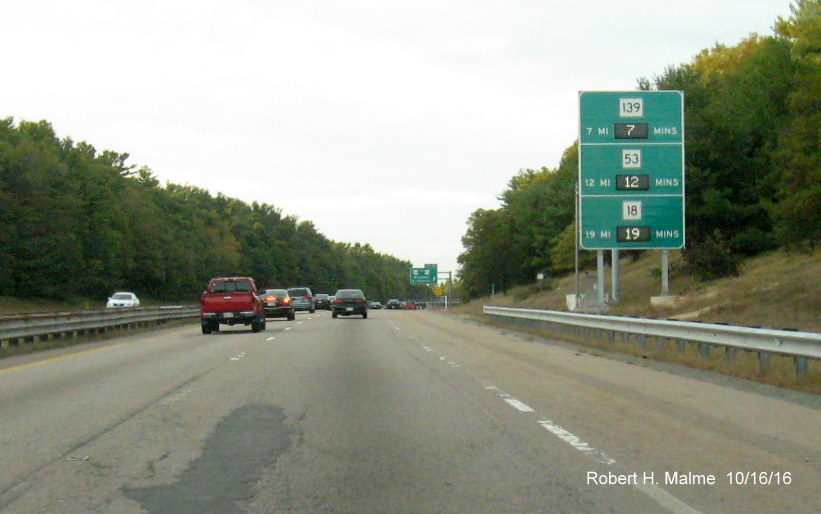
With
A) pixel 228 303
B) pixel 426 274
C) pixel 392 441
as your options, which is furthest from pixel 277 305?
pixel 426 274

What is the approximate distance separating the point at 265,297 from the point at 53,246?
41816mm

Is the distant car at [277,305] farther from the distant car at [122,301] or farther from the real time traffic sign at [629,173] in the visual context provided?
the real time traffic sign at [629,173]

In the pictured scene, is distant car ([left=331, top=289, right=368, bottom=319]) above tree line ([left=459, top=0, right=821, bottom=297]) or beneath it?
beneath

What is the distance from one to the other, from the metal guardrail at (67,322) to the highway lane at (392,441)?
6935 millimetres

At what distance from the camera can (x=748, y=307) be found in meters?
34.2

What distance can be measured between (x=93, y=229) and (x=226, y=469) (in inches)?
3802

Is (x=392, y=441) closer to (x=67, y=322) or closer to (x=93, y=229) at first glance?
(x=67, y=322)

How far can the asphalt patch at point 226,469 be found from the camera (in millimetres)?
6676

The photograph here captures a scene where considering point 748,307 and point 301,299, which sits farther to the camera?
point 301,299

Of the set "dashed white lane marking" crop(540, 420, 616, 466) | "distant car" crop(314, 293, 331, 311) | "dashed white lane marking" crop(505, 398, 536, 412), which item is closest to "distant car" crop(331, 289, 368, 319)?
"distant car" crop(314, 293, 331, 311)

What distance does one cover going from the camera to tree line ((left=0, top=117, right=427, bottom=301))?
80.9 meters

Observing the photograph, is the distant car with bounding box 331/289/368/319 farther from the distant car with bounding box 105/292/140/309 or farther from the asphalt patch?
the asphalt patch

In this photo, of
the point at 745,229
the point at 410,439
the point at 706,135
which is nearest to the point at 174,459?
the point at 410,439

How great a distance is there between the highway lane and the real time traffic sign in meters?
13.2
